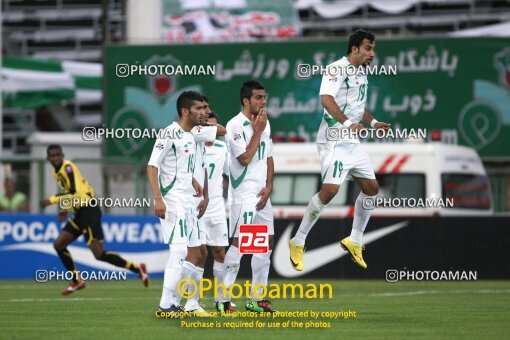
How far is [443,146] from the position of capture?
28.5 meters

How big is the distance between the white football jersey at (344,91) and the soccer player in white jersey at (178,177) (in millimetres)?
1603

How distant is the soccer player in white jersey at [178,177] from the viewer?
14914 millimetres

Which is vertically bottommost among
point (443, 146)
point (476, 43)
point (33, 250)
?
point (33, 250)

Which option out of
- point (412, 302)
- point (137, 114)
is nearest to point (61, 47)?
point (137, 114)

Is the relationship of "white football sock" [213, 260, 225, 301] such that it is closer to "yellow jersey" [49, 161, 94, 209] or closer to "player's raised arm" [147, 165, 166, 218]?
"player's raised arm" [147, 165, 166, 218]

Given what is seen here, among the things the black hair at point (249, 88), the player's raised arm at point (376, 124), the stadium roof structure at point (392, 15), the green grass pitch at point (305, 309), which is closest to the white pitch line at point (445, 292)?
the green grass pitch at point (305, 309)

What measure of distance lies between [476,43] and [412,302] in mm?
14921

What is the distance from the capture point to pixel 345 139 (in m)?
15.9

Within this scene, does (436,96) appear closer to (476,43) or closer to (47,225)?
(476,43)

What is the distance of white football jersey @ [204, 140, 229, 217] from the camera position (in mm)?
17250

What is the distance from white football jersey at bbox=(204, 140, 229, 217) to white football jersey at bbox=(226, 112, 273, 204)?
106 cm

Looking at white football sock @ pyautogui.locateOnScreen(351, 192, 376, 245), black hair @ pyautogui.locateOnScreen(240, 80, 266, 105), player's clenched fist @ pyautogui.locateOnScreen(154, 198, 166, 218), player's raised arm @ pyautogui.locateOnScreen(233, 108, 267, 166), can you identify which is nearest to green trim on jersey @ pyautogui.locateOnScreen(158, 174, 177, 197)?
player's clenched fist @ pyautogui.locateOnScreen(154, 198, 166, 218)

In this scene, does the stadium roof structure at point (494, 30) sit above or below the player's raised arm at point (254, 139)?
above

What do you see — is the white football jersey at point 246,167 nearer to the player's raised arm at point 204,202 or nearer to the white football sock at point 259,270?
the player's raised arm at point 204,202
